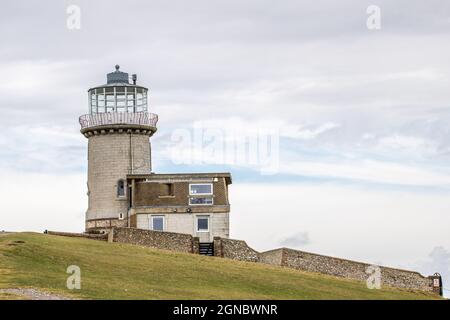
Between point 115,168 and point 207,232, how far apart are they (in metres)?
8.46

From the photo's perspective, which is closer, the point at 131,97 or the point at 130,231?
the point at 130,231

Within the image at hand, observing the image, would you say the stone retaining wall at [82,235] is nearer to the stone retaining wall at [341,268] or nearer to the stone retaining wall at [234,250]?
the stone retaining wall at [234,250]

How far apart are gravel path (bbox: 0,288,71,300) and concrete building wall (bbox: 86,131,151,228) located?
3650cm

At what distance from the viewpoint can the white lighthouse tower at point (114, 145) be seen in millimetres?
88125

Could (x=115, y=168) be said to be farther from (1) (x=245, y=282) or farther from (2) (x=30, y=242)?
(1) (x=245, y=282)

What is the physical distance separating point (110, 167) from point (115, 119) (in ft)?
10.8

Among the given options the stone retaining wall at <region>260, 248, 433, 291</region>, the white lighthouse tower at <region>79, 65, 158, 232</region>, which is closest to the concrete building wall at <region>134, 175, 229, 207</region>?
the white lighthouse tower at <region>79, 65, 158, 232</region>

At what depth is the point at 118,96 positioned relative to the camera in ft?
297

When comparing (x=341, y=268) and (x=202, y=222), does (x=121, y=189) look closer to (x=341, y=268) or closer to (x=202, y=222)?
(x=202, y=222)

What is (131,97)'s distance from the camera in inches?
3570

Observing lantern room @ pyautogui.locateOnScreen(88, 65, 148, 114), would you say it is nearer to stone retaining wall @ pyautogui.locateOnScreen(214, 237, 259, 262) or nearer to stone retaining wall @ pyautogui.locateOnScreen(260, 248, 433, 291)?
stone retaining wall @ pyautogui.locateOnScreen(214, 237, 259, 262)
